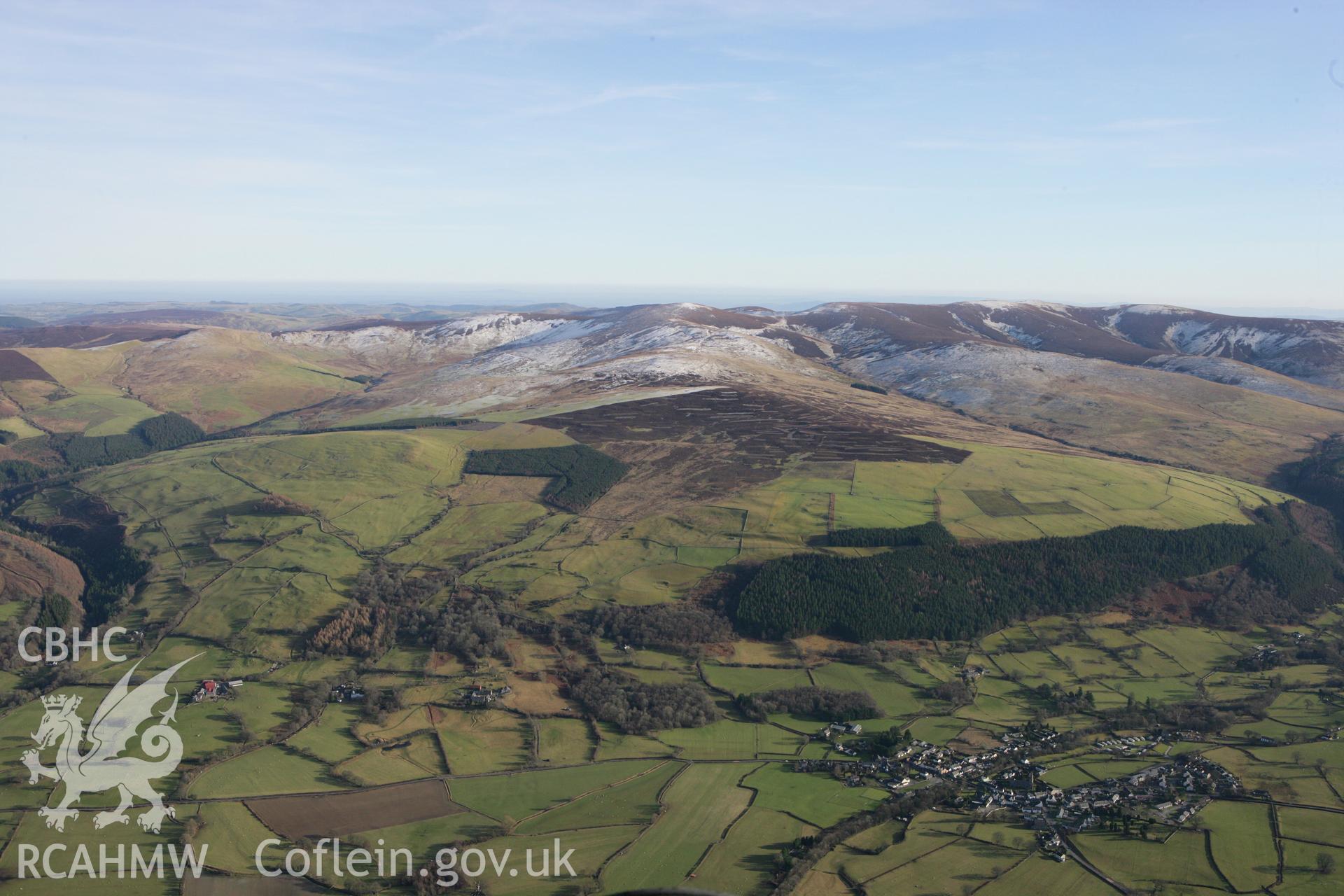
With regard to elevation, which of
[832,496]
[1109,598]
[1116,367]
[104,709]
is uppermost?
[1116,367]

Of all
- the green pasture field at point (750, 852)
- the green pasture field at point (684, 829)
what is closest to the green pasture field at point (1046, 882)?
the green pasture field at point (750, 852)

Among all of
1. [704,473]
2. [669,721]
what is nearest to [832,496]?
[704,473]

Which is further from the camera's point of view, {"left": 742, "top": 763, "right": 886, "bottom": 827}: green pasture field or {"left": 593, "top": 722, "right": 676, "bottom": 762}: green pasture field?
{"left": 593, "top": 722, "right": 676, "bottom": 762}: green pasture field

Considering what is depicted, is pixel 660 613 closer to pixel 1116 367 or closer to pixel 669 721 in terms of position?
pixel 669 721

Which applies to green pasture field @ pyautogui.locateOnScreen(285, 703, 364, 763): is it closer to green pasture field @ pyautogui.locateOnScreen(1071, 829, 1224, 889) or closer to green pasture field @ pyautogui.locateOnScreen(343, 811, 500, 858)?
green pasture field @ pyautogui.locateOnScreen(343, 811, 500, 858)

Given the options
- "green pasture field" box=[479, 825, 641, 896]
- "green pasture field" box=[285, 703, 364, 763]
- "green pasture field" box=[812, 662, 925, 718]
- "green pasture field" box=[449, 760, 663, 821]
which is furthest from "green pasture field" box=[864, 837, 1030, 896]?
"green pasture field" box=[285, 703, 364, 763]

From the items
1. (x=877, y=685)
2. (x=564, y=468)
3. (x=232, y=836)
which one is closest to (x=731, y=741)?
(x=877, y=685)
